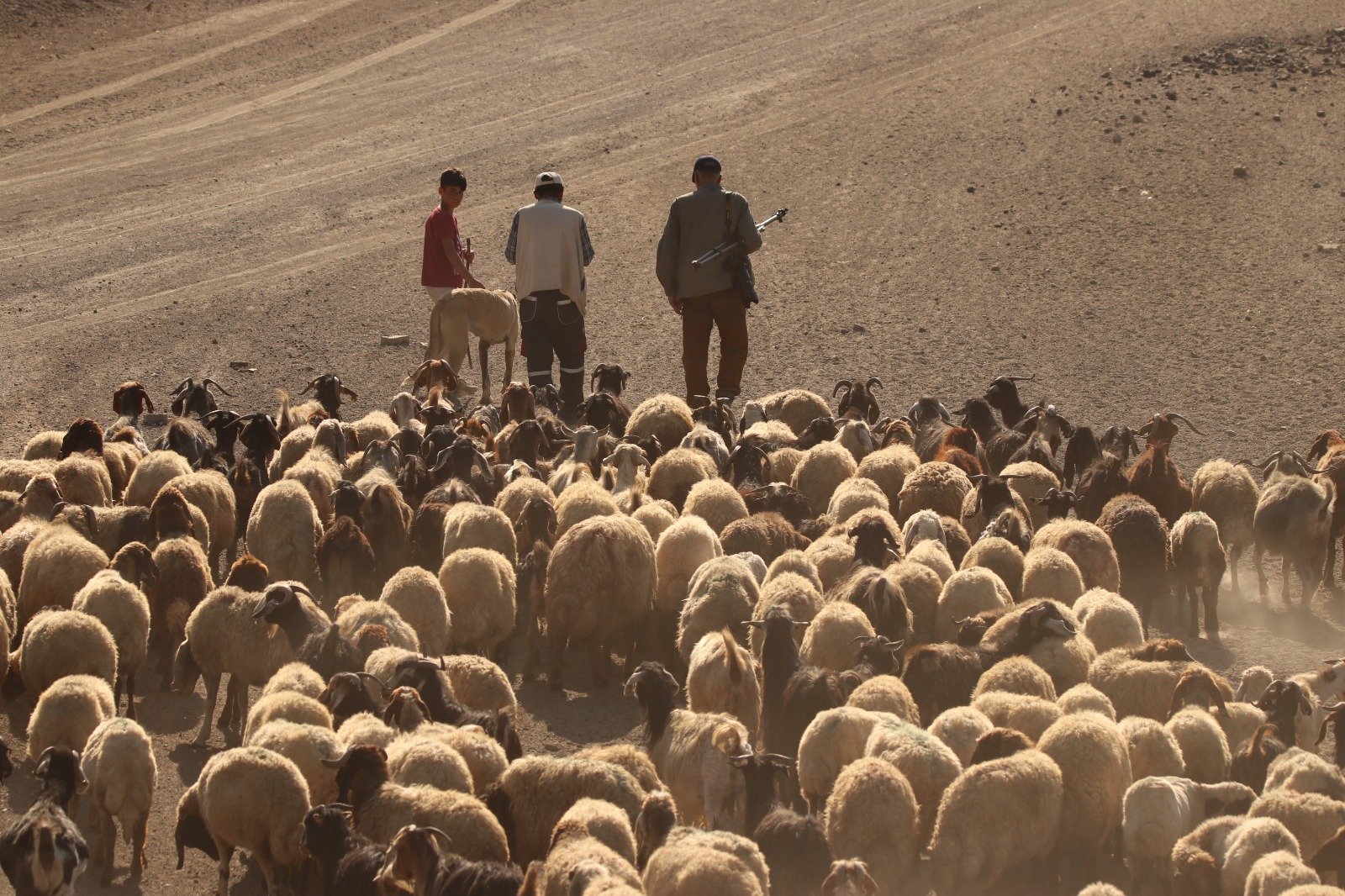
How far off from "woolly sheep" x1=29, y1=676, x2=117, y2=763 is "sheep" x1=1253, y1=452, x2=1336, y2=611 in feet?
26.0

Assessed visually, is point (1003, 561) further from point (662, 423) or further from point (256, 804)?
point (256, 804)

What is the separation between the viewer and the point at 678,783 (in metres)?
8.47

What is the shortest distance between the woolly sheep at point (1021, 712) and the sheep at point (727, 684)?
4.02ft

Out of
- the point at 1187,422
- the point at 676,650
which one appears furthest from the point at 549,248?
the point at 1187,422

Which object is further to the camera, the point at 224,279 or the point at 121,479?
the point at 224,279

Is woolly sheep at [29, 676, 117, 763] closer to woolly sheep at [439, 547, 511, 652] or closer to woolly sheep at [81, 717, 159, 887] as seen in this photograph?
woolly sheep at [81, 717, 159, 887]

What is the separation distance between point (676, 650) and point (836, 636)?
1698 mm

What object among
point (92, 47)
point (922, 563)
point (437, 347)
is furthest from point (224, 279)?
point (922, 563)

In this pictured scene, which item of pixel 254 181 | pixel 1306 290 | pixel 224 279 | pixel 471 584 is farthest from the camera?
pixel 254 181

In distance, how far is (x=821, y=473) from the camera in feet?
42.5

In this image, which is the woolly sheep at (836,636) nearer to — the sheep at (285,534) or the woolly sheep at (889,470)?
the woolly sheep at (889,470)

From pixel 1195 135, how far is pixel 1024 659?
1651cm

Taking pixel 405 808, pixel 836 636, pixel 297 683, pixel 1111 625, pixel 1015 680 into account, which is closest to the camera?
pixel 405 808

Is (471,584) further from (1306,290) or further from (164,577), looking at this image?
(1306,290)
